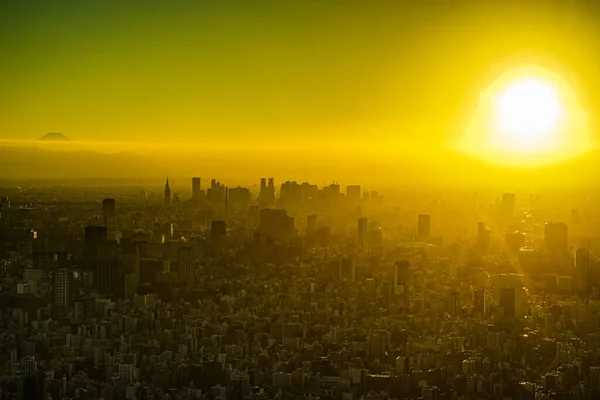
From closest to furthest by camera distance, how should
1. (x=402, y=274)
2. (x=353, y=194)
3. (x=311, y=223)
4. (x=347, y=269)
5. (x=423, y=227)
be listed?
1. (x=402, y=274)
2. (x=347, y=269)
3. (x=311, y=223)
4. (x=423, y=227)
5. (x=353, y=194)

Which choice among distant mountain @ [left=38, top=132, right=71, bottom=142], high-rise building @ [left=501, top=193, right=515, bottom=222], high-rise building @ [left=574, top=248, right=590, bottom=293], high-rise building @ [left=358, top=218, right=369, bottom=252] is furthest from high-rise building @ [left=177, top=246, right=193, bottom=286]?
high-rise building @ [left=574, top=248, right=590, bottom=293]

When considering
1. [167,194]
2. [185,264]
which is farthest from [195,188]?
[185,264]

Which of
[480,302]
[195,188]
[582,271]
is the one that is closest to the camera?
[480,302]

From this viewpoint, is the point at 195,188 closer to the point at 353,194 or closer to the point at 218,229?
the point at 218,229

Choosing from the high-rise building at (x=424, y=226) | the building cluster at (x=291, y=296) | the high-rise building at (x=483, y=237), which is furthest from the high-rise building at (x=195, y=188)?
the high-rise building at (x=483, y=237)

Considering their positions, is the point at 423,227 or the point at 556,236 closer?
the point at 556,236

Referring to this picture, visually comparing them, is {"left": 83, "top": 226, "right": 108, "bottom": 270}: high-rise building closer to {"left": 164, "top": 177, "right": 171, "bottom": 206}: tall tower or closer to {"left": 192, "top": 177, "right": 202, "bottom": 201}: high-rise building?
{"left": 164, "top": 177, "right": 171, "bottom": 206}: tall tower

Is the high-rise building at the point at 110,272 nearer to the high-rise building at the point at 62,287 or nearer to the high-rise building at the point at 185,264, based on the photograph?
the high-rise building at the point at 62,287
